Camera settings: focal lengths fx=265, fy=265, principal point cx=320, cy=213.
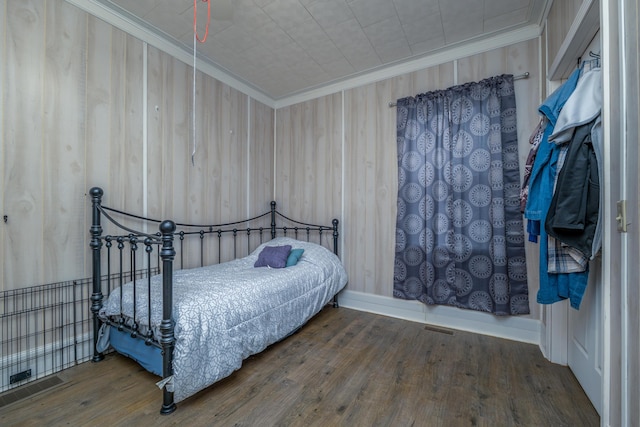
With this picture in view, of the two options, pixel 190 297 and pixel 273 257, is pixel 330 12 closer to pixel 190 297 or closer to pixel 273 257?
pixel 273 257

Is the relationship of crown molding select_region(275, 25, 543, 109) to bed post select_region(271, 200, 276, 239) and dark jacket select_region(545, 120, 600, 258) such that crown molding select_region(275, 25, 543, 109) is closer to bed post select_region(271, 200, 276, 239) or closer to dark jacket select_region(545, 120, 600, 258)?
bed post select_region(271, 200, 276, 239)

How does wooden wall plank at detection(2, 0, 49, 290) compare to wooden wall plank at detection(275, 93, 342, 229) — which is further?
wooden wall plank at detection(275, 93, 342, 229)

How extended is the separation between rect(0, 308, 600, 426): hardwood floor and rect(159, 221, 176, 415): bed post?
80mm

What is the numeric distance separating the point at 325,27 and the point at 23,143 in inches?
90.1

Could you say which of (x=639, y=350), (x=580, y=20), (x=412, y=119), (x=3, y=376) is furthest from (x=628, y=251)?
(x=3, y=376)

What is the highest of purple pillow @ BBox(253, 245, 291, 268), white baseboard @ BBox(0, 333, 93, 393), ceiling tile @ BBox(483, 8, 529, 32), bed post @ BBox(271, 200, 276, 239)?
ceiling tile @ BBox(483, 8, 529, 32)

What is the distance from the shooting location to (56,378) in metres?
1.67

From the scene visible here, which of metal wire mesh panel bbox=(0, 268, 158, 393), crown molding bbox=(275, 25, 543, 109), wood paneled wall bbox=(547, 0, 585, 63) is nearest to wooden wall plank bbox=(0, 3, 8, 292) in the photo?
metal wire mesh panel bbox=(0, 268, 158, 393)

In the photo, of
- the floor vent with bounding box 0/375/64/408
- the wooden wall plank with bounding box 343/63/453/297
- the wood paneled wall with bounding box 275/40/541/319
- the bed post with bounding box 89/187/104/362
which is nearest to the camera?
the floor vent with bounding box 0/375/64/408

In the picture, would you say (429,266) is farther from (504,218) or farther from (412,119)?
(412,119)

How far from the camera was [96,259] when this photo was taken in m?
1.86

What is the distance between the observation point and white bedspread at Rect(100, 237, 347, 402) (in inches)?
56.6

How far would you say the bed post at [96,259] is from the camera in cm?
185

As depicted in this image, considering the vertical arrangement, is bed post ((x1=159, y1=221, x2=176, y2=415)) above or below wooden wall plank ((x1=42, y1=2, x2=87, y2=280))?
below
